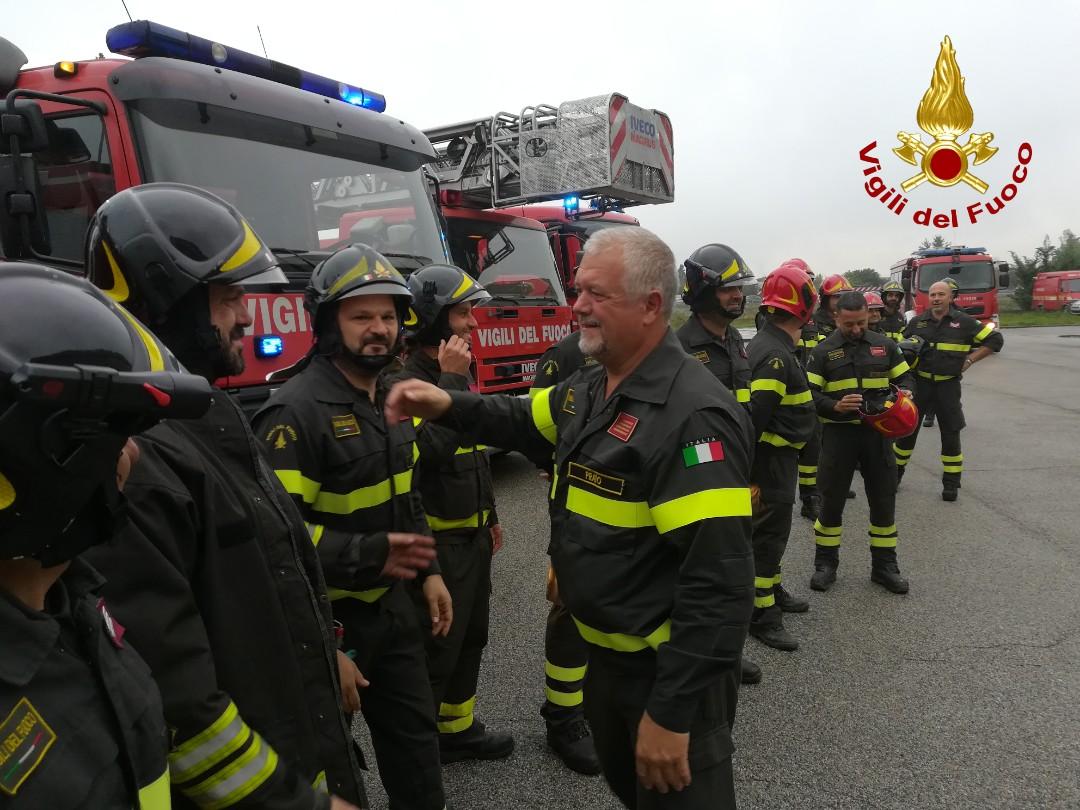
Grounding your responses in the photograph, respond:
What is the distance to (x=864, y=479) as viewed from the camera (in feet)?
16.5

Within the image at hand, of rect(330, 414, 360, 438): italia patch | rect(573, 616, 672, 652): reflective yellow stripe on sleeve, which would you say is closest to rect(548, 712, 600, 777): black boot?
rect(573, 616, 672, 652): reflective yellow stripe on sleeve

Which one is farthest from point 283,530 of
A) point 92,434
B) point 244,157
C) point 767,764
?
point 244,157

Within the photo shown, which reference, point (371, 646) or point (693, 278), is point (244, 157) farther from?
point (371, 646)

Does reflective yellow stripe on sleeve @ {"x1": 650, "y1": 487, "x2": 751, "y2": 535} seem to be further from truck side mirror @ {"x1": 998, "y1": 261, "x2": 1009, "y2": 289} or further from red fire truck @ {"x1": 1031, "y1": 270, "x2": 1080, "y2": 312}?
red fire truck @ {"x1": 1031, "y1": 270, "x2": 1080, "y2": 312}

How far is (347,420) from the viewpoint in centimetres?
232

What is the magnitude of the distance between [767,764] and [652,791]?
4.62ft

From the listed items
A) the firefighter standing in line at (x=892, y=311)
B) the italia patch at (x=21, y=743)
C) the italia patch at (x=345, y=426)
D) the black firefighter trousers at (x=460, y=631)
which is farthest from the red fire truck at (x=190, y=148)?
the firefighter standing in line at (x=892, y=311)

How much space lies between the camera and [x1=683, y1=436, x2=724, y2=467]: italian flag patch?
1.75m

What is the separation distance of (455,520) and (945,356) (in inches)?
248

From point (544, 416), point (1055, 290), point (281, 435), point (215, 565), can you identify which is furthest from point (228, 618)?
point (1055, 290)

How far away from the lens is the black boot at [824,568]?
15.9 ft

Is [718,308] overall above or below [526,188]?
below

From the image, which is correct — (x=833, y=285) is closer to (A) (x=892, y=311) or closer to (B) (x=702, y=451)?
(A) (x=892, y=311)

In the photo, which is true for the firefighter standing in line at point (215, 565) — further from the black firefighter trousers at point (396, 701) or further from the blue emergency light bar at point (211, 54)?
the blue emergency light bar at point (211, 54)
